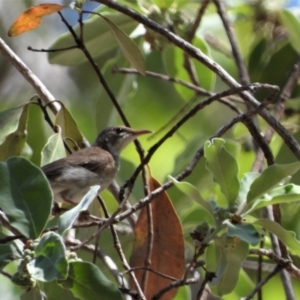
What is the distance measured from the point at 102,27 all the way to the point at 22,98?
3354 millimetres

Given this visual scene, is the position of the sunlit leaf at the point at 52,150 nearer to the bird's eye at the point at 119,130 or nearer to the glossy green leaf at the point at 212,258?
the glossy green leaf at the point at 212,258

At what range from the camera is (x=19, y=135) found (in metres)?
3.04

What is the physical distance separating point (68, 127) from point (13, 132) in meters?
0.29

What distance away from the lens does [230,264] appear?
2520 mm

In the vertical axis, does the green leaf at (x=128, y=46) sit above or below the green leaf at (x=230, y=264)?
above

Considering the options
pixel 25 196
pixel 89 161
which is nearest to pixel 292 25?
pixel 89 161

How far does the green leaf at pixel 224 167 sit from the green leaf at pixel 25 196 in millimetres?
594

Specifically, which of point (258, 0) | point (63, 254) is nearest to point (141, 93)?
point (258, 0)

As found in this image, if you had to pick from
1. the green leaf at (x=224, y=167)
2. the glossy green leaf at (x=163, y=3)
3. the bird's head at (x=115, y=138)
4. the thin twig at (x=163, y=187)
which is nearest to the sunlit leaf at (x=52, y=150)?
the thin twig at (x=163, y=187)

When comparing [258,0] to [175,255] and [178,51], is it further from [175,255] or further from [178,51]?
[175,255]

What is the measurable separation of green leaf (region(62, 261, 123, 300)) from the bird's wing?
1.47m

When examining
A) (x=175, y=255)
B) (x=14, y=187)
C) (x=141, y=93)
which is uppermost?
(x=14, y=187)

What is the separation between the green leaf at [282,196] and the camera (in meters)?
2.30

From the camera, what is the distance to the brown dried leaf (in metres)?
2.92
